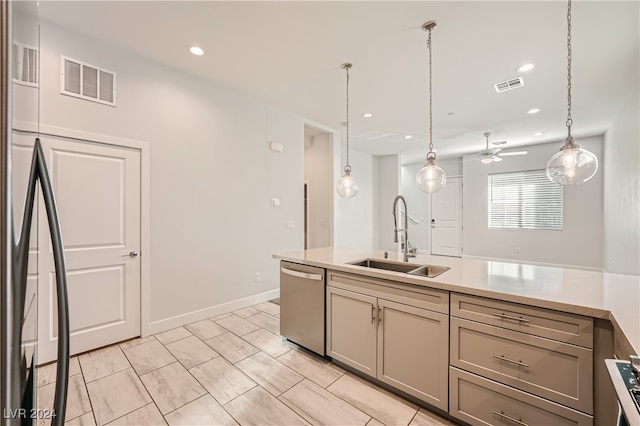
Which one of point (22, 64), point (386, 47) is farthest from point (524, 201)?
point (22, 64)

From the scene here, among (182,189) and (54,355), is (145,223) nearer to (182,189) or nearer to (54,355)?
(182,189)

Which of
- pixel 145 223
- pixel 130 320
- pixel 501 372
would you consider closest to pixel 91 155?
pixel 145 223

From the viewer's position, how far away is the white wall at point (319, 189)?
17.9ft

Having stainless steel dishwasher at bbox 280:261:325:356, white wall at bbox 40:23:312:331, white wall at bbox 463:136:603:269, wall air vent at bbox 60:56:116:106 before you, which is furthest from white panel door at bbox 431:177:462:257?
wall air vent at bbox 60:56:116:106

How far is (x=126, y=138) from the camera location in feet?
9.07

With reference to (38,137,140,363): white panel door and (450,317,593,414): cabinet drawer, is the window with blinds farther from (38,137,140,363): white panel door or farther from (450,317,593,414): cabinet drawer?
(38,137,140,363): white panel door

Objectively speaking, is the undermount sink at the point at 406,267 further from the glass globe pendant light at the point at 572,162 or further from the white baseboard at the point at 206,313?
the white baseboard at the point at 206,313

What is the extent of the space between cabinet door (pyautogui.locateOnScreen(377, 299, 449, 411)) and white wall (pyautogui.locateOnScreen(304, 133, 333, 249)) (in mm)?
3494

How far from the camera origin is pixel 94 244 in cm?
259

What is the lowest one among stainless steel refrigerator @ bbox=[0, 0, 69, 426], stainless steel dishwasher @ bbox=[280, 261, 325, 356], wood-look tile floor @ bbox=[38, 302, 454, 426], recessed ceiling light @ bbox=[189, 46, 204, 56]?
wood-look tile floor @ bbox=[38, 302, 454, 426]

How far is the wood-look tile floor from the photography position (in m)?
1.74

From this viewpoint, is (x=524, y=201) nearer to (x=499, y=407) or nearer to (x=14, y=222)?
(x=499, y=407)

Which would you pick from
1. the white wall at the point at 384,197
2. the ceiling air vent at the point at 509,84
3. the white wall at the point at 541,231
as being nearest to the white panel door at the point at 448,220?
the white wall at the point at 541,231

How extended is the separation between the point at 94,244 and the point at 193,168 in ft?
4.15
